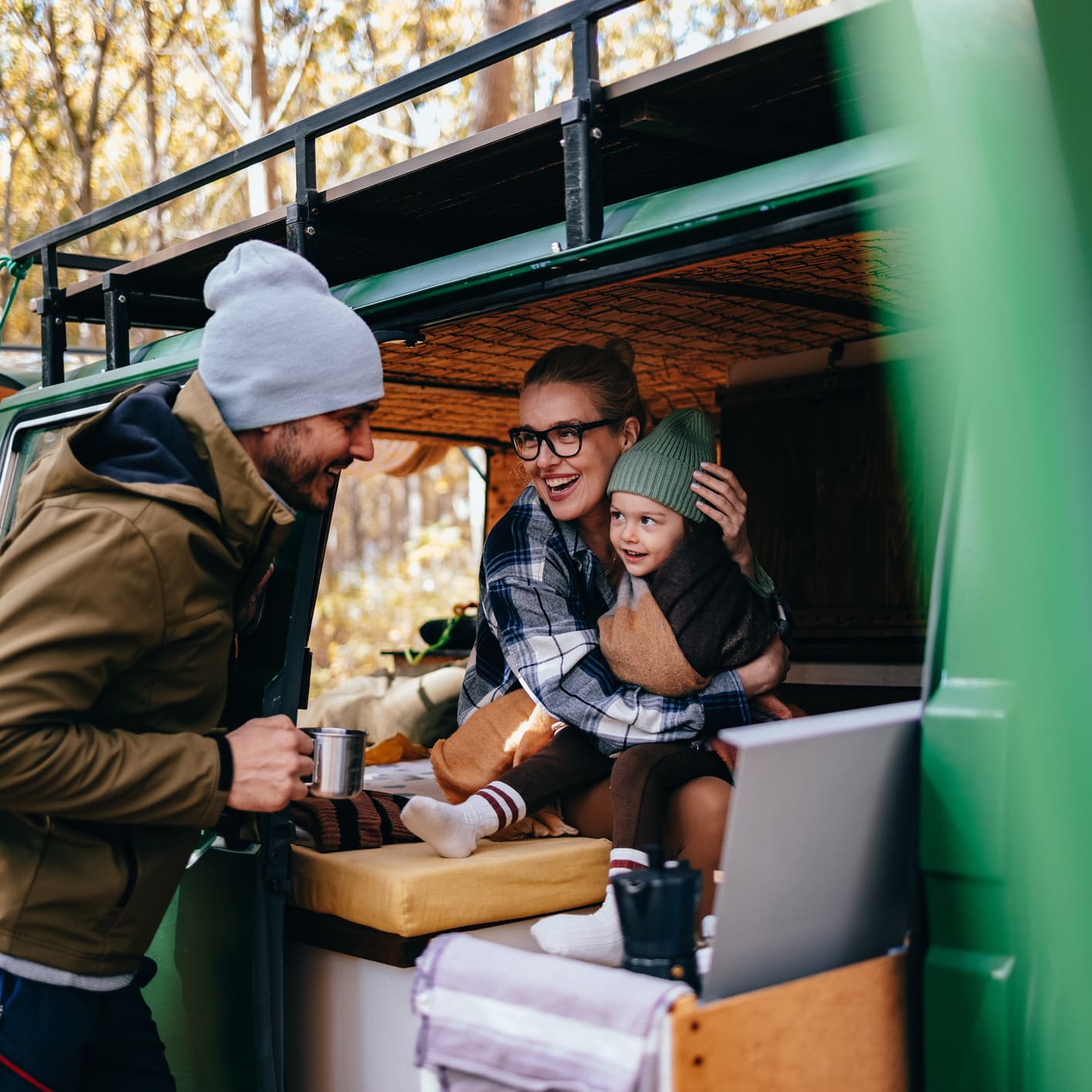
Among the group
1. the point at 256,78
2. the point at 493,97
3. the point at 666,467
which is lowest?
the point at 666,467

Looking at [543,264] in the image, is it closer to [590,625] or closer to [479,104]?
[590,625]

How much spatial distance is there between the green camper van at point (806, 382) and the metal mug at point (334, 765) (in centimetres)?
34

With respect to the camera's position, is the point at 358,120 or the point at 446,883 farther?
the point at 358,120

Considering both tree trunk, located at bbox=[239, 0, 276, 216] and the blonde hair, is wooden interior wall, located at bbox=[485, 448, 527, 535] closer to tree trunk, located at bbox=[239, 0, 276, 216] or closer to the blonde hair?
the blonde hair

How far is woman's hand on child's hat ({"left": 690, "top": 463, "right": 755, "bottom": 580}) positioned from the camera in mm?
3250

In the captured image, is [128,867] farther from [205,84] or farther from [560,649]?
[205,84]

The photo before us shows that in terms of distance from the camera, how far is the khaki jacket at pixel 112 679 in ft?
6.61

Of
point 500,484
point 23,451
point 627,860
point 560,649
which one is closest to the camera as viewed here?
point 627,860

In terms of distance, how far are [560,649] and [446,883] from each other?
2.30 feet

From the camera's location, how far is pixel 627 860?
2768mm

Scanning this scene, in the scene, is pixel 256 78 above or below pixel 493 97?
above

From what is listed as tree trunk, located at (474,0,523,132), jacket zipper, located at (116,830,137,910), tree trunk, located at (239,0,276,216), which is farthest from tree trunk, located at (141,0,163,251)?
jacket zipper, located at (116,830,137,910)

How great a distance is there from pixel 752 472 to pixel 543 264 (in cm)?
220

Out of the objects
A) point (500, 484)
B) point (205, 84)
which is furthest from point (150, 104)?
point (500, 484)
